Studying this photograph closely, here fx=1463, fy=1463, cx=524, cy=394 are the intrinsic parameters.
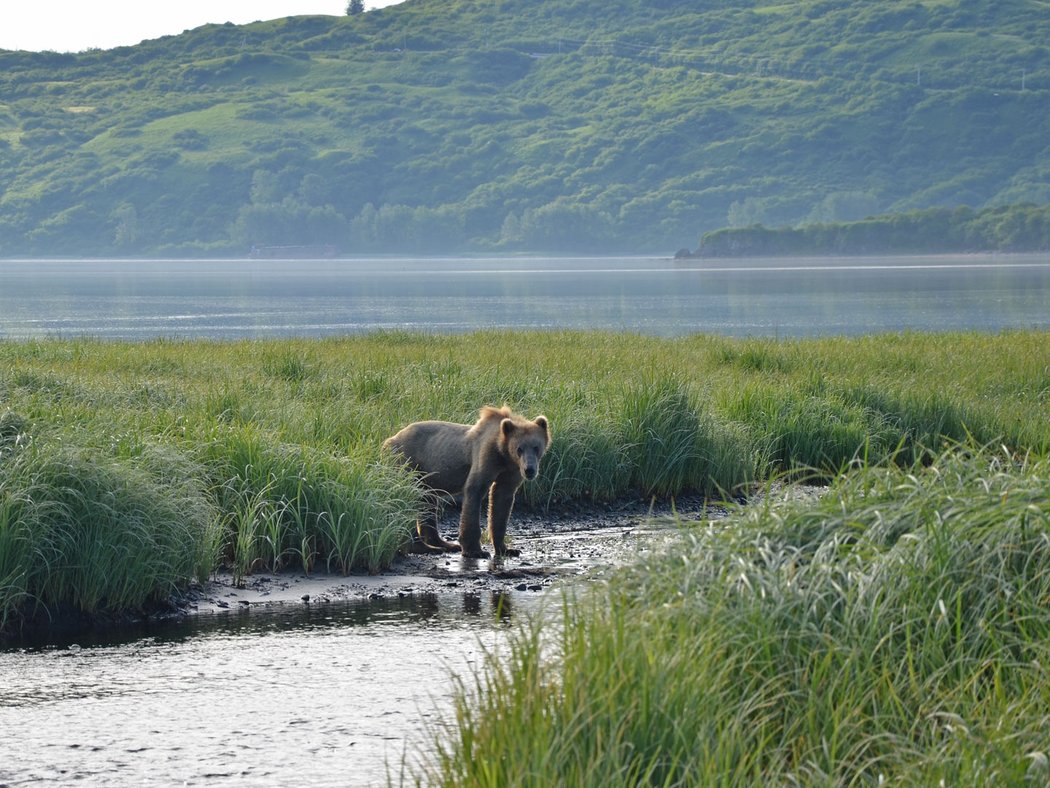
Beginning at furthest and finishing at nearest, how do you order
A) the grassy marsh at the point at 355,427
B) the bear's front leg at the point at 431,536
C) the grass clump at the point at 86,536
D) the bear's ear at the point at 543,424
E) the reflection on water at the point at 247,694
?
the bear's front leg at the point at 431,536, the bear's ear at the point at 543,424, the grassy marsh at the point at 355,427, the grass clump at the point at 86,536, the reflection on water at the point at 247,694

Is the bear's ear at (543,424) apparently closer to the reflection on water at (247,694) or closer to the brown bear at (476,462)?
the brown bear at (476,462)

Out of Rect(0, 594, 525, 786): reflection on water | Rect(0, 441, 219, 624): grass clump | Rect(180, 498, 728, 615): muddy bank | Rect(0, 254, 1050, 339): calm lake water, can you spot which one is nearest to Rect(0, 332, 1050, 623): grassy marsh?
Rect(0, 441, 219, 624): grass clump

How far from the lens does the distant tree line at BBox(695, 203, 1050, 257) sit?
162875mm

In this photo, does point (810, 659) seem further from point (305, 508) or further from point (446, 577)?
point (305, 508)

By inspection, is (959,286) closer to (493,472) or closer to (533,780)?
(493,472)

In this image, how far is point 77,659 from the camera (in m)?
9.14

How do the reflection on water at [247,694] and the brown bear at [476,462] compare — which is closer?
the reflection on water at [247,694]

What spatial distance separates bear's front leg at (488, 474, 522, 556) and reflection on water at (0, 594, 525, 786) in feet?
3.98

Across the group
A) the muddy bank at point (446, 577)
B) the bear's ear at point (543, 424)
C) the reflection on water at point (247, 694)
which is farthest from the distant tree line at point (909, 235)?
the reflection on water at point (247, 694)

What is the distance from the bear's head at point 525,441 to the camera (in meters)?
11.2

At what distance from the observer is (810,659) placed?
6.59 metres

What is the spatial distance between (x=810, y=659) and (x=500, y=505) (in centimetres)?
→ 553

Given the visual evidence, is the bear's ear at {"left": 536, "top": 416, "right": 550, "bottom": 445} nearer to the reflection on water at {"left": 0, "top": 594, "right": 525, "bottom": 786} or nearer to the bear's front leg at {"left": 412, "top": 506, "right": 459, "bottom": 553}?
the reflection on water at {"left": 0, "top": 594, "right": 525, "bottom": 786}

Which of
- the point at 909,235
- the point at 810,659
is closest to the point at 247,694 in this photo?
the point at 810,659
